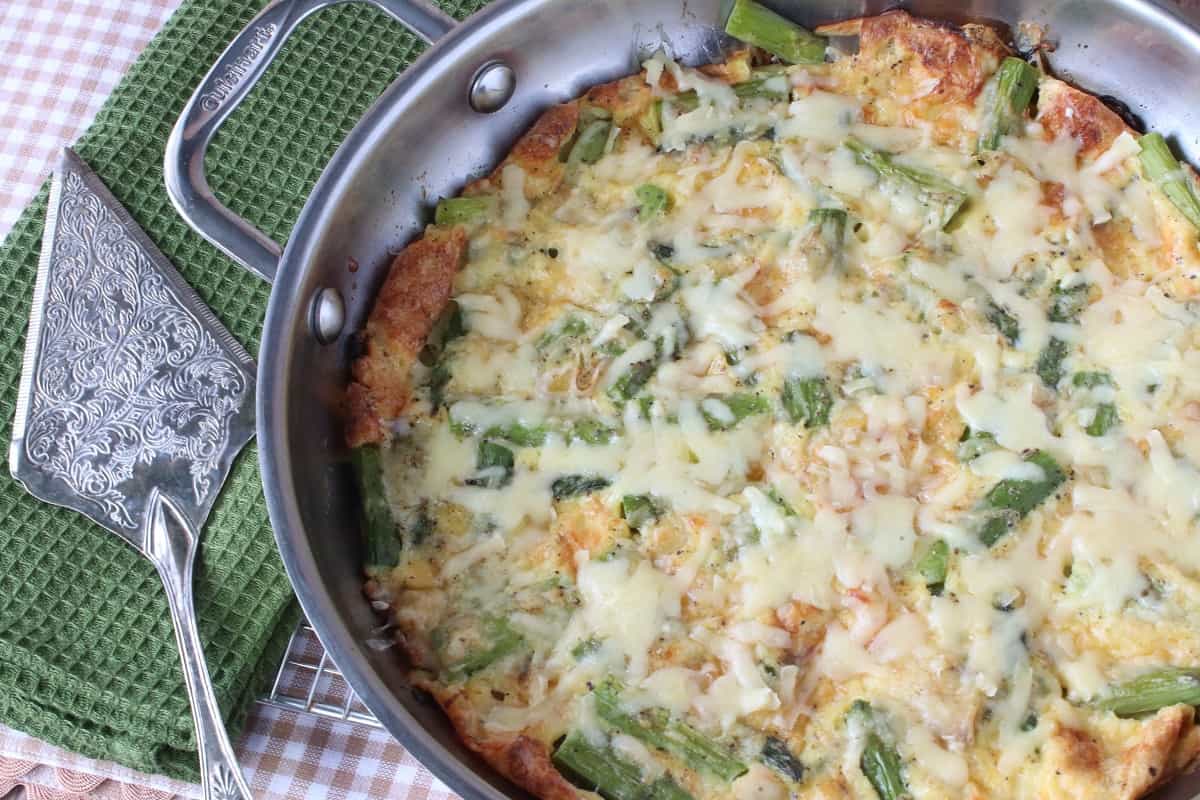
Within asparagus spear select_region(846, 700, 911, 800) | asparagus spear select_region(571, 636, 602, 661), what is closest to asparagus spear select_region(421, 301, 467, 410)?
asparagus spear select_region(571, 636, 602, 661)

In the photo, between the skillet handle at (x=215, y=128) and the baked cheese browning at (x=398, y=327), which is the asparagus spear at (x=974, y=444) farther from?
the skillet handle at (x=215, y=128)

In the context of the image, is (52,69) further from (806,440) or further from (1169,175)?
(1169,175)

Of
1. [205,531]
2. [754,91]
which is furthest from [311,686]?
[754,91]

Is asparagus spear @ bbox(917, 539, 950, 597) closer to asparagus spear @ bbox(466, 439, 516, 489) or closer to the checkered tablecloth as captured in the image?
asparagus spear @ bbox(466, 439, 516, 489)

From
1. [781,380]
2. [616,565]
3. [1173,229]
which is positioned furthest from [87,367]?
[1173,229]

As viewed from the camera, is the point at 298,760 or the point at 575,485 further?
the point at 298,760

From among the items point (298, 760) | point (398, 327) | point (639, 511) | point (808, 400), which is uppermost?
point (808, 400)

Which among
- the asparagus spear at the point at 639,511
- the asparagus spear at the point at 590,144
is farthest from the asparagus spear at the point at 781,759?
the asparagus spear at the point at 590,144
